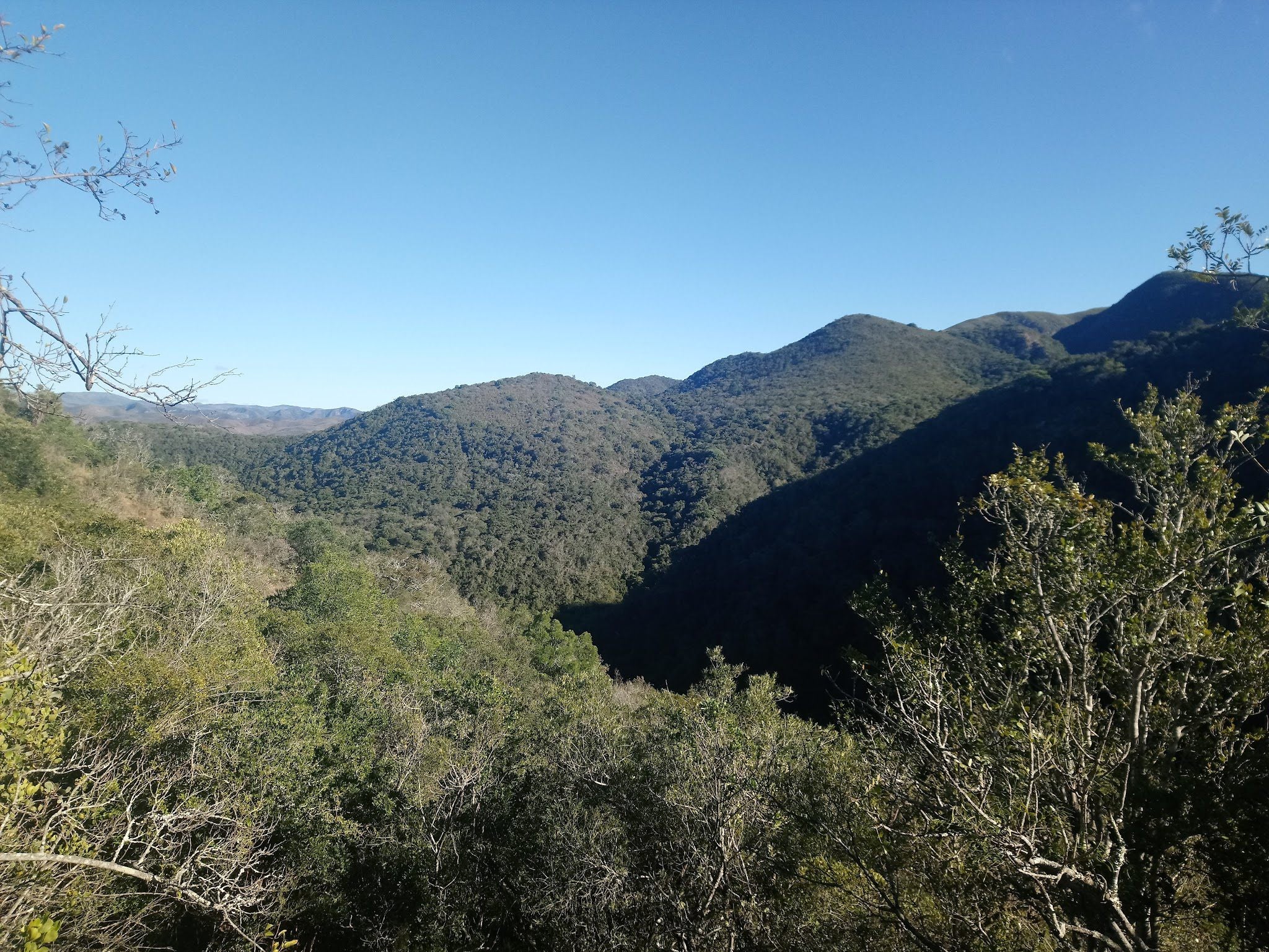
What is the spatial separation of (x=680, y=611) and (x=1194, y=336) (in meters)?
46.1

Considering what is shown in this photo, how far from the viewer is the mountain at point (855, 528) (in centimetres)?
3688

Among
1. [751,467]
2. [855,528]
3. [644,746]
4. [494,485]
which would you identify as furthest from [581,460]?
[644,746]

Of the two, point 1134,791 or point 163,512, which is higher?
point 163,512

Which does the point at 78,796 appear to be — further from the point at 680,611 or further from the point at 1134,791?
the point at 680,611

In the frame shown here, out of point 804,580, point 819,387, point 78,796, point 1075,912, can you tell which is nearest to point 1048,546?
point 1075,912

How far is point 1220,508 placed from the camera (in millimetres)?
5676

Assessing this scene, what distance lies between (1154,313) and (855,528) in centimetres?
7101

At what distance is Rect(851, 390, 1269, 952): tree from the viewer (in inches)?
176

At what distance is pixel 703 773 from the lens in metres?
8.77

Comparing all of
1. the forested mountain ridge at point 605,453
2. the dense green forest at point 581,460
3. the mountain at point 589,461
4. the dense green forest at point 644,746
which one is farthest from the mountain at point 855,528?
the mountain at point 589,461

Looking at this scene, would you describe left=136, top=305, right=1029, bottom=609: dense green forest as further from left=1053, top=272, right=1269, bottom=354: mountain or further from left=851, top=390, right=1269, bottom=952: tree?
left=851, top=390, right=1269, bottom=952: tree

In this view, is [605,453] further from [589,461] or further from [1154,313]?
[1154,313]

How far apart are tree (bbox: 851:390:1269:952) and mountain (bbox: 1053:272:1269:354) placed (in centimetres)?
6494

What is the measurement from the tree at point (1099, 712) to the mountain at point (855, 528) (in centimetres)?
2913
